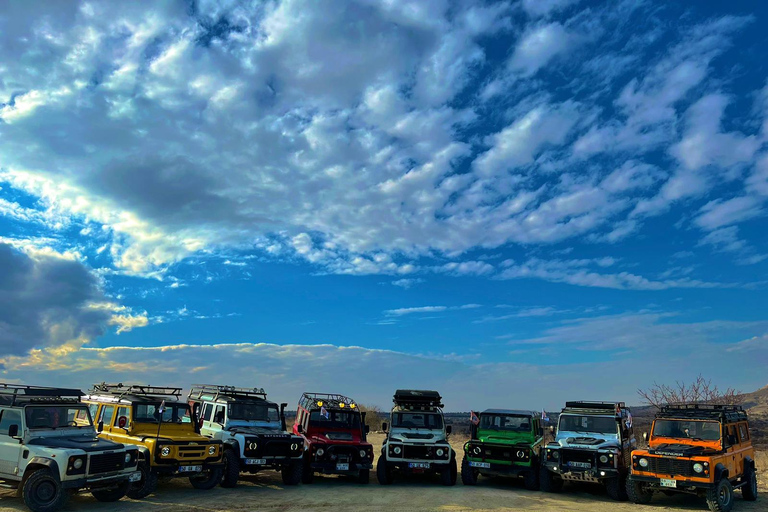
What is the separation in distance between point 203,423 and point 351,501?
5749 millimetres

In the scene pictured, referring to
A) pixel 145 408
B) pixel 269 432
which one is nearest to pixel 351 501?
pixel 269 432

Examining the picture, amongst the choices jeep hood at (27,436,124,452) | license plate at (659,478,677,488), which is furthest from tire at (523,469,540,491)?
jeep hood at (27,436,124,452)

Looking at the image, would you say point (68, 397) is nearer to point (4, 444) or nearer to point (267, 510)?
point (4, 444)

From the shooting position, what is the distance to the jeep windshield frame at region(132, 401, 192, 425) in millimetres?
15547

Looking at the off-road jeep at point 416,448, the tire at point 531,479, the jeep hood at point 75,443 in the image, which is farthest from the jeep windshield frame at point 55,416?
the tire at point 531,479

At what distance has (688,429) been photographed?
1614 centimetres

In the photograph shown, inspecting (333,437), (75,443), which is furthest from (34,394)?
(333,437)

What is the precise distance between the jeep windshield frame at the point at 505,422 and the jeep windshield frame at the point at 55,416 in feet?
39.1

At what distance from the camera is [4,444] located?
491 inches

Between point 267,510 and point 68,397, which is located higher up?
point 68,397

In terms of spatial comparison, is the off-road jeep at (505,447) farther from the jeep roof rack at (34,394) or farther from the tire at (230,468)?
the jeep roof rack at (34,394)

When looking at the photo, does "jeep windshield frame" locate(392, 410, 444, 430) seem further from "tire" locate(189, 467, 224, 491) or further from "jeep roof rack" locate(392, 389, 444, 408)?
"tire" locate(189, 467, 224, 491)

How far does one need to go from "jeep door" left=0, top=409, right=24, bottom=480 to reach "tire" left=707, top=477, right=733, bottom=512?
15.9 metres

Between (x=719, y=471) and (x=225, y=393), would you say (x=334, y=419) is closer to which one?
(x=225, y=393)
